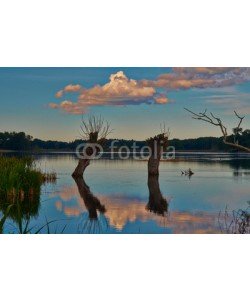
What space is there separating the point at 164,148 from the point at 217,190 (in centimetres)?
316

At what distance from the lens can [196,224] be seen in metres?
9.18

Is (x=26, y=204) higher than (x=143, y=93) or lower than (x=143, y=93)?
lower

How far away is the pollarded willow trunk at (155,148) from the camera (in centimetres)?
1608

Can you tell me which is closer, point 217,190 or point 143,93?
point 143,93

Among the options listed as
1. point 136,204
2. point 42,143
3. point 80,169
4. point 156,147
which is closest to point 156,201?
point 136,204

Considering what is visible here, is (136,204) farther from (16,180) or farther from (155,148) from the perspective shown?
(155,148)

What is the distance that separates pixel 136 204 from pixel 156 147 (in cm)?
517

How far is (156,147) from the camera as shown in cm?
1633

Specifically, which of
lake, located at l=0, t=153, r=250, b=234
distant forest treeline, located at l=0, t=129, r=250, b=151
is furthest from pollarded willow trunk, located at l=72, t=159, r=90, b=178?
distant forest treeline, located at l=0, t=129, r=250, b=151

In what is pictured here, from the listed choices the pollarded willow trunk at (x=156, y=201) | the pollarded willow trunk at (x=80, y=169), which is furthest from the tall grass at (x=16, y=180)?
the pollarded willow trunk at (x=80, y=169)

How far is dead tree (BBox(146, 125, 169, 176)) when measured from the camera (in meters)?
16.0

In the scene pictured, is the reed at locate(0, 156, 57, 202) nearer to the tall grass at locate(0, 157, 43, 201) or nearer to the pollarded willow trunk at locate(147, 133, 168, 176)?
the tall grass at locate(0, 157, 43, 201)
